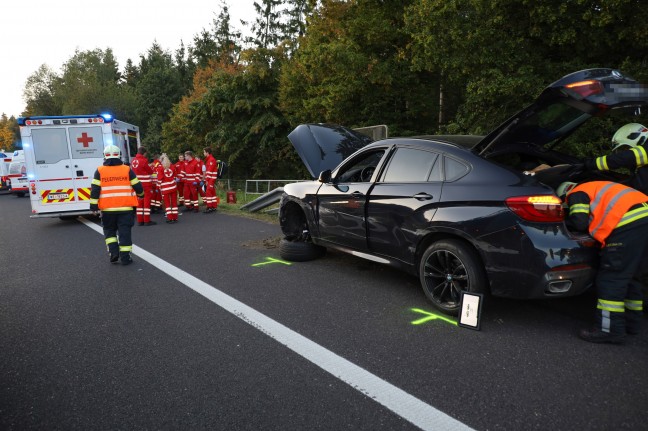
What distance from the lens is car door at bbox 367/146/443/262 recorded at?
3938 mm

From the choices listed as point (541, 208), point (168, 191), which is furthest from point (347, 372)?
point (168, 191)

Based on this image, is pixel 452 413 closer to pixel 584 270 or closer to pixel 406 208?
pixel 584 270

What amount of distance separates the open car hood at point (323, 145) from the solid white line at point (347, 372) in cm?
259

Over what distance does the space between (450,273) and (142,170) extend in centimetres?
948

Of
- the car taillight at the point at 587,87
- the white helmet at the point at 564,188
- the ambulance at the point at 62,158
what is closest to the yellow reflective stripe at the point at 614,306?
the white helmet at the point at 564,188

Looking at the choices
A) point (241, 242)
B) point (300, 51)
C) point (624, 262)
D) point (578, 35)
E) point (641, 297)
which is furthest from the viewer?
point (300, 51)

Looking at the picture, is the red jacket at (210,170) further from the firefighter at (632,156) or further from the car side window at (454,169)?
the firefighter at (632,156)

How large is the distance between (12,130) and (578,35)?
103m

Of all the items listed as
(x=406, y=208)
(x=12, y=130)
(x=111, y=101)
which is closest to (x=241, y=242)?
(x=406, y=208)

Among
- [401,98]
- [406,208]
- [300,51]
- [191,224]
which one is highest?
[300,51]

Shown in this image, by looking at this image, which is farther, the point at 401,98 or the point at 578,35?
the point at 401,98

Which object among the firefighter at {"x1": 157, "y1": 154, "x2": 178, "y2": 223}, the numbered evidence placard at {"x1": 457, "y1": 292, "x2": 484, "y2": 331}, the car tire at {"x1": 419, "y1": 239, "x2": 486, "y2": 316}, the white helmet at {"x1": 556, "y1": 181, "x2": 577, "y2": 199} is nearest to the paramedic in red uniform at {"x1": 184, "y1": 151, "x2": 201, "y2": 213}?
the firefighter at {"x1": 157, "y1": 154, "x2": 178, "y2": 223}

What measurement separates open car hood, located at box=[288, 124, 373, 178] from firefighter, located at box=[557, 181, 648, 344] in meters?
3.66

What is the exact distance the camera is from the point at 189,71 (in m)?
51.4
